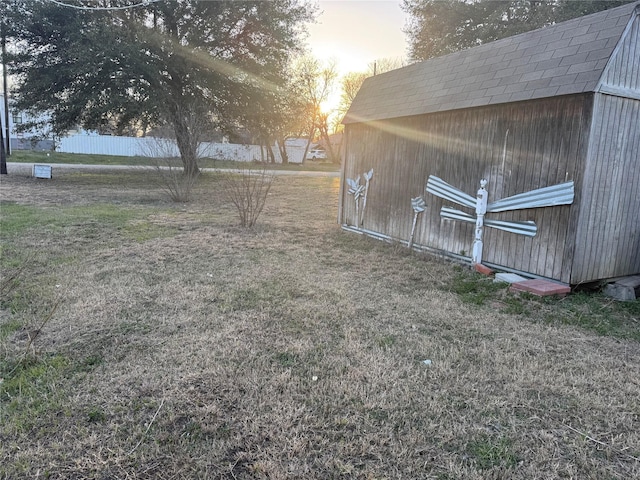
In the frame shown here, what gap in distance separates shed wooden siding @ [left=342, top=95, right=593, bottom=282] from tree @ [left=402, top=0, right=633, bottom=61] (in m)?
9.79

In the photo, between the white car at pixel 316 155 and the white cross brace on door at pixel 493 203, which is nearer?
the white cross brace on door at pixel 493 203

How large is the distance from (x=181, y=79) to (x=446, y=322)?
49.3 feet

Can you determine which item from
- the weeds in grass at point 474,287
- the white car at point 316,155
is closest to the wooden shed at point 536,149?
the weeds in grass at point 474,287

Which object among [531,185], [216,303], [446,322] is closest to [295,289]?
[216,303]

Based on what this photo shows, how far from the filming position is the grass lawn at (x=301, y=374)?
1.88 meters

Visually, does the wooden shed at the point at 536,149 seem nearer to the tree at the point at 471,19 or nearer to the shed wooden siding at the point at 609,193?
the shed wooden siding at the point at 609,193

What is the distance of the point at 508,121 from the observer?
195 inches

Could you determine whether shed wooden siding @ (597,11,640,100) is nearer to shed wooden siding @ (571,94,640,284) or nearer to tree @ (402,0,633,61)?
shed wooden siding @ (571,94,640,284)

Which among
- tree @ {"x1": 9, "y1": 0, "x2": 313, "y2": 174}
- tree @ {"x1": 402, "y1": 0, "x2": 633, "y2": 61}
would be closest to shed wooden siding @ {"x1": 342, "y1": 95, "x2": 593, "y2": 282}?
tree @ {"x1": 9, "y1": 0, "x2": 313, "y2": 174}

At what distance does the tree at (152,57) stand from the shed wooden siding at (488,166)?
6.98m

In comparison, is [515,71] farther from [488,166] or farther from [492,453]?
[492,453]

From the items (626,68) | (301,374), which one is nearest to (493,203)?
(626,68)

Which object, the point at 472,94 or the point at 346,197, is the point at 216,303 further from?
the point at 346,197

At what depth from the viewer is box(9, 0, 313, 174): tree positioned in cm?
1273
